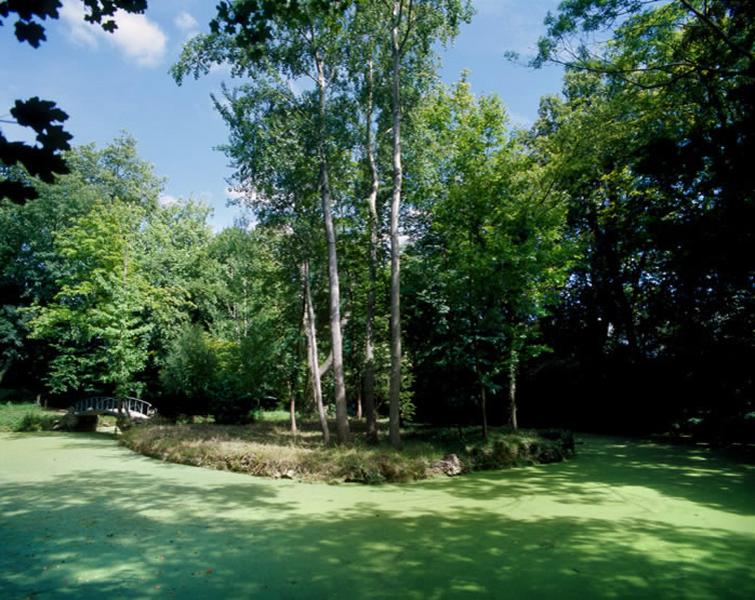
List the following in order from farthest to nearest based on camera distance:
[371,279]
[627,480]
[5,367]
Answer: [5,367], [371,279], [627,480]

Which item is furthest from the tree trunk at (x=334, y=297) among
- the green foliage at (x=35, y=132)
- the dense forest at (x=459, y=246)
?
the green foliage at (x=35, y=132)

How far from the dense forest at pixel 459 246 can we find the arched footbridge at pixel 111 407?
107cm

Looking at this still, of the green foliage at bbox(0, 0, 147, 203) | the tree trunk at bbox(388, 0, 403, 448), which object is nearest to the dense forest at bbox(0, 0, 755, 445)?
the tree trunk at bbox(388, 0, 403, 448)

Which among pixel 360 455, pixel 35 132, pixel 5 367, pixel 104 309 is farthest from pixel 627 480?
pixel 5 367

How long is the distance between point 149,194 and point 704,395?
29400mm

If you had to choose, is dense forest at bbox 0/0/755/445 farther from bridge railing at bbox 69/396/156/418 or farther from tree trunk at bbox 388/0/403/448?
bridge railing at bbox 69/396/156/418

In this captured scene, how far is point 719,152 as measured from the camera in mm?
3580

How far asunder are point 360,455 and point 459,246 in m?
5.64

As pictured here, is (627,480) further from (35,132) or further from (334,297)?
(35,132)

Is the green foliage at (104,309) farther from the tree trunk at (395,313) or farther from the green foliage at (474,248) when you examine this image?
the tree trunk at (395,313)

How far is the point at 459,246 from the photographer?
11523 mm

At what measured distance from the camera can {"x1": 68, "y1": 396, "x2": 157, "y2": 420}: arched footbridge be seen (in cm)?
1725

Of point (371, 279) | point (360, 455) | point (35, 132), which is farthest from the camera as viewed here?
point (371, 279)

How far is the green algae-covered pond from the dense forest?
9.35ft
